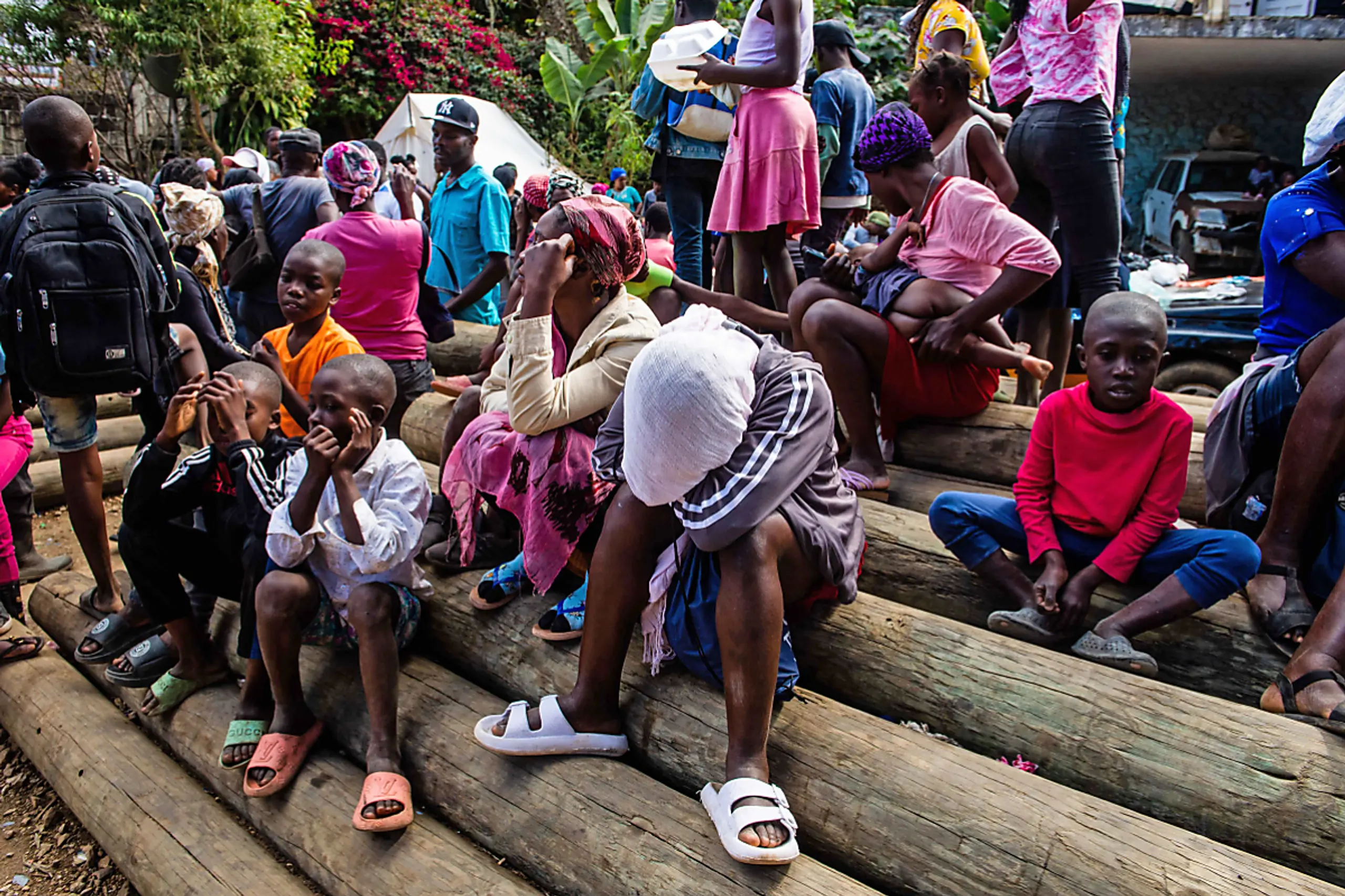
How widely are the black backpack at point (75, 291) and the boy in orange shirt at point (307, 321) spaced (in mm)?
490

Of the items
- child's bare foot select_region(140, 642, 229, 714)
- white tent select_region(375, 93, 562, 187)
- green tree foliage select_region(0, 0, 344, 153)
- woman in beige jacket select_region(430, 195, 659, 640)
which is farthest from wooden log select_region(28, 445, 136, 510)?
green tree foliage select_region(0, 0, 344, 153)

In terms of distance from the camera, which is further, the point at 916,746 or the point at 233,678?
the point at 233,678

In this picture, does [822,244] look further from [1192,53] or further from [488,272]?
[1192,53]

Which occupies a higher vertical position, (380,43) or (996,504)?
(380,43)

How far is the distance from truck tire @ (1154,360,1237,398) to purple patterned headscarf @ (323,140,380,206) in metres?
5.11

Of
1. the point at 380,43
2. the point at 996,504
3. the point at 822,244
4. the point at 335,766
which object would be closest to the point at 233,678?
the point at 335,766

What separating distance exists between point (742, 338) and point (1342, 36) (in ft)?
40.6

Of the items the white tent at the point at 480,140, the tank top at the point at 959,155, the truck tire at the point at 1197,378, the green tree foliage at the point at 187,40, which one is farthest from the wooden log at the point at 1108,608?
the green tree foliage at the point at 187,40

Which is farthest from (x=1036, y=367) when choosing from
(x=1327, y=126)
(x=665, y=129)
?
(x=665, y=129)

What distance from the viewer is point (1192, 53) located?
1208 centimetres

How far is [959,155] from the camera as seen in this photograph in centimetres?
377

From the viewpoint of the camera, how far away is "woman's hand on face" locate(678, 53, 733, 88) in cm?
402

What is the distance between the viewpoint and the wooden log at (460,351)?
6.18 m

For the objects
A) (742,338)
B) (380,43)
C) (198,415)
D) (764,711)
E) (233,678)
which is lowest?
(233,678)
